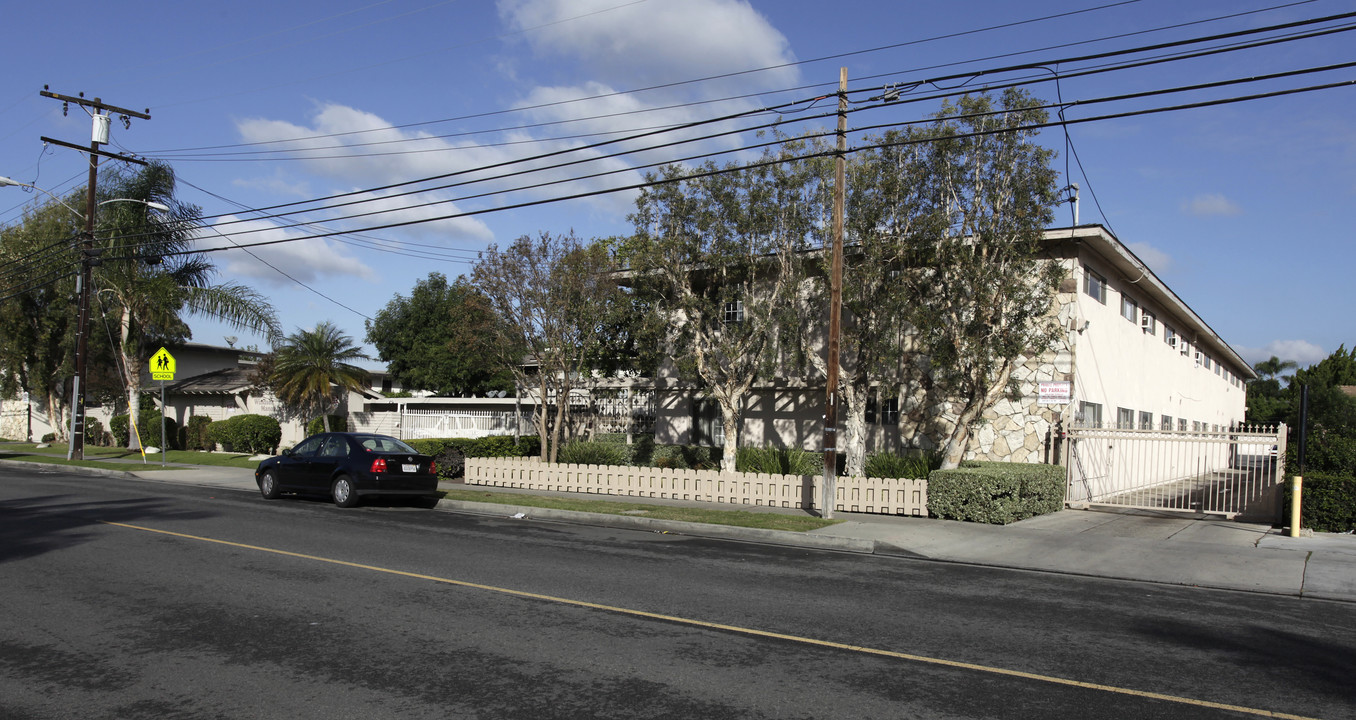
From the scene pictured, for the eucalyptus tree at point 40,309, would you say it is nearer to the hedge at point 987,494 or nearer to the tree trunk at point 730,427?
the tree trunk at point 730,427

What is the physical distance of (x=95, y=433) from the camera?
39.3 m

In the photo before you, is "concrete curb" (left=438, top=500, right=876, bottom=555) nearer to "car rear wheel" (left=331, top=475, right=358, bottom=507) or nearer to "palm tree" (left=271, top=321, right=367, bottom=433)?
"car rear wheel" (left=331, top=475, right=358, bottom=507)

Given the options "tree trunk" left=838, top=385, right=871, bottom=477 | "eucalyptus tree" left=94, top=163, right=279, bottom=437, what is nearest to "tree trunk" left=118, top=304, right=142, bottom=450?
"eucalyptus tree" left=94, top=163, right=279, bottom=437

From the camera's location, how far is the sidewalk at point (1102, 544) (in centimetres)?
1073

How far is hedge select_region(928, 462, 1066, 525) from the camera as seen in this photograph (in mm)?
15180

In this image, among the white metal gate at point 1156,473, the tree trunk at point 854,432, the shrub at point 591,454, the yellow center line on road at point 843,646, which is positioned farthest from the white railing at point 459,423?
the yellow center line on road at point 843,646

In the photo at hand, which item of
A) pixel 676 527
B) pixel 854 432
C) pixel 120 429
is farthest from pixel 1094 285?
pixel 120 429

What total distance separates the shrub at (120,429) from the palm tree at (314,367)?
11.3m

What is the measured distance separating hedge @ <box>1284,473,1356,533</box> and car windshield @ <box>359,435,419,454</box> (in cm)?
1585

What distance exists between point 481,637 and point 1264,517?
15281 millimetres

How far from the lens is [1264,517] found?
52.1 ft

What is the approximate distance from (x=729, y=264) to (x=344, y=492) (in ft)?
31.9

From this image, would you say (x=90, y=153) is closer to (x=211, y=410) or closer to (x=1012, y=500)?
(x=211, y=410)

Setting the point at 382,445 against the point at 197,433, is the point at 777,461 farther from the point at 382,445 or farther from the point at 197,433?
the point at 197,433
